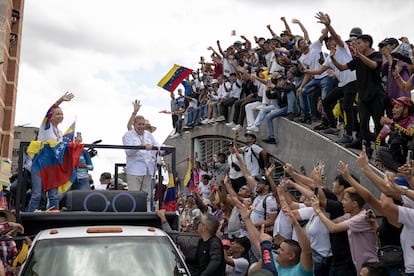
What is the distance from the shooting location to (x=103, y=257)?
15.7 ft

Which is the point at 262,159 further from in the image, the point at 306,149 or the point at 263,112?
the point at 263,112

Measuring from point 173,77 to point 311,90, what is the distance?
36.4 ft

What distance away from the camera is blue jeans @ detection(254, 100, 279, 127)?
12.8 m

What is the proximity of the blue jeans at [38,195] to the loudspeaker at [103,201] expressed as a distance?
3.45 ft

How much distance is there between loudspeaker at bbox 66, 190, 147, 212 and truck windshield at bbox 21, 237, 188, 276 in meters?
1.82

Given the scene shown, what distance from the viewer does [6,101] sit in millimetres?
40500

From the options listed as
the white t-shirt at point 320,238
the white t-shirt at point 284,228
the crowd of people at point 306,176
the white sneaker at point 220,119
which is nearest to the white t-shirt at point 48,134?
the crowd of people at point 306,176

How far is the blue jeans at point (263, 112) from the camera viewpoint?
12.8 m

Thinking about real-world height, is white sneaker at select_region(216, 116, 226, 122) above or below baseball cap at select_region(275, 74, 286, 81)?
below

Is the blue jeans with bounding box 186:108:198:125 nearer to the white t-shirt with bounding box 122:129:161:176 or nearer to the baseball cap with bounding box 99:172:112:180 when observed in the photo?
the baseball cap with bounding box 99:172:112:180

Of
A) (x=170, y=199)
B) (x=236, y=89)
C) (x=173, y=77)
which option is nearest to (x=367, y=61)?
(x=170, y=199)

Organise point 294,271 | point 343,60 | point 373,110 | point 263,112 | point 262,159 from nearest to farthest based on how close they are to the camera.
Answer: point 294,271 → point 373,110 → point 343,60 → point 262,159 → point 263,112

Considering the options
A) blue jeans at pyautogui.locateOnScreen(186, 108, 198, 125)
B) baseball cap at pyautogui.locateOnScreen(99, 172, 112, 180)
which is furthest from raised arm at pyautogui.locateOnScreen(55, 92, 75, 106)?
blue jeans at pyautogui.locateOnScreen(186, 108, 198, 125)

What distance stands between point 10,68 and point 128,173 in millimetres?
36519
